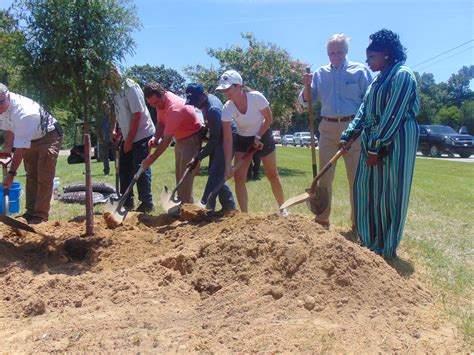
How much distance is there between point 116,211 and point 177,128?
1.26 metres

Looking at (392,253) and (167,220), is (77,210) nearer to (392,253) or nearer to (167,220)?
(167,220)

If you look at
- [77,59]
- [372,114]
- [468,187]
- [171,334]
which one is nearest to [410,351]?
[171,334]

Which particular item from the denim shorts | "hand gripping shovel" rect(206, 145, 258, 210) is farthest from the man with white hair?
the denim shorts

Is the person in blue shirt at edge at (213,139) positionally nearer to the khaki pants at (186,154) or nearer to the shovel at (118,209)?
the khaki pants at (186,154)

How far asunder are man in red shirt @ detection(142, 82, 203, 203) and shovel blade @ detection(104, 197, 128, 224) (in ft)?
1.83

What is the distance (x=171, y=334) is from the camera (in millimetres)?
3146

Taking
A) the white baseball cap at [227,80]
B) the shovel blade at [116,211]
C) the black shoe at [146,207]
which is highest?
the white baseball cap at [227,80]

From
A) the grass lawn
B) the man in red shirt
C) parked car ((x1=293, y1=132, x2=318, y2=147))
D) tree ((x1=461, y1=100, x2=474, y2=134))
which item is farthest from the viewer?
tree ((x1=461, y1=100, x2=474, y2=134))

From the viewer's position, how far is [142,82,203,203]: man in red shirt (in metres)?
6.11

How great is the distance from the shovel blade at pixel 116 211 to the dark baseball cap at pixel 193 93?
55.9 inches

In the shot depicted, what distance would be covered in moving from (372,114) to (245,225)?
1506mm

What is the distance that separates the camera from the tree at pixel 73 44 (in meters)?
4.57

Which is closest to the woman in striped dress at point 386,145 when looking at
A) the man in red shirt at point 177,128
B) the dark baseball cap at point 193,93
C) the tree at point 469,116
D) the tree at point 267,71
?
A: the dark baseball cap at point 193,93

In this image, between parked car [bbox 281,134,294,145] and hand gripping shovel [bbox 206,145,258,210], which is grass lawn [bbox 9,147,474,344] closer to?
hand gripping shovel [bbox 206,145,258,210]
